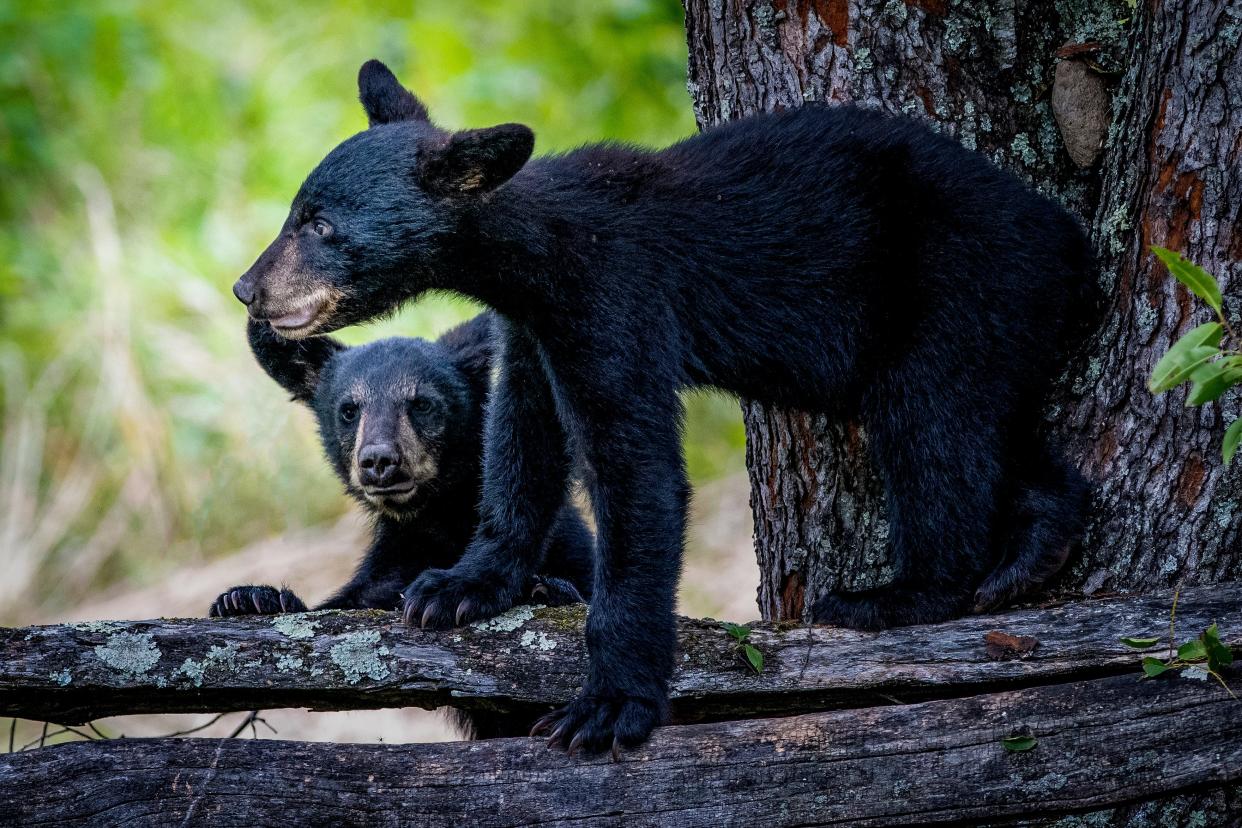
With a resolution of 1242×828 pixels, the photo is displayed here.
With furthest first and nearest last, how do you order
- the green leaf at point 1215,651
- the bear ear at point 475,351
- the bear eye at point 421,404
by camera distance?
1. the bear ear at point 475,351
2. the bear eye at point 421,404
3. the green leaf at point 1215,651

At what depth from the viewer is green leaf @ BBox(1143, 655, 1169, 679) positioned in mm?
3643

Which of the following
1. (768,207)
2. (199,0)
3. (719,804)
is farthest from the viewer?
(199,0)

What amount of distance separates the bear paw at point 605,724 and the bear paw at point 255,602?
1.37m

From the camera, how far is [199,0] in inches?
448

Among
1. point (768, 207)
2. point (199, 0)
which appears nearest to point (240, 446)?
point (199, 0)

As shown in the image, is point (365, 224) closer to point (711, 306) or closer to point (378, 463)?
point (711, 306)

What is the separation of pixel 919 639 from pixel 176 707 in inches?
89.0

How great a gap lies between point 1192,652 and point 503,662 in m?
1.97

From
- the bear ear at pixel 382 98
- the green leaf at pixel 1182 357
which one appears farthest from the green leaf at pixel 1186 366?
the bear ear at pixel 382 98

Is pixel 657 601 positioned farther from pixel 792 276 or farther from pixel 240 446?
pixel 240 446

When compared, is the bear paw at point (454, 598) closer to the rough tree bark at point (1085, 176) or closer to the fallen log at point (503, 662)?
the fallen log at point (503, 662)

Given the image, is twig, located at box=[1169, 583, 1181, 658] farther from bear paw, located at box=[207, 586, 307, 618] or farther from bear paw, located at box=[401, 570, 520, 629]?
bear paw, located at box=[207, 586, 307, 618]

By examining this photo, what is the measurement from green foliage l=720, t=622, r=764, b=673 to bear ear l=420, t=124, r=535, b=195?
153cm

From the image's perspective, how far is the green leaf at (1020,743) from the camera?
3.63m
